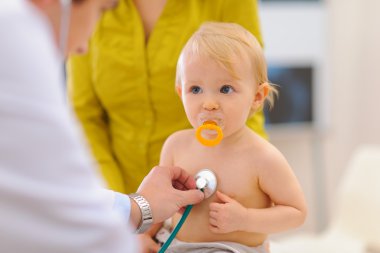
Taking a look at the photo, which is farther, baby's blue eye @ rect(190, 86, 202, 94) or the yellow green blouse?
the yellow green blouse

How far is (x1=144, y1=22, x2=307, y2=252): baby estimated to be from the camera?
1.13 m

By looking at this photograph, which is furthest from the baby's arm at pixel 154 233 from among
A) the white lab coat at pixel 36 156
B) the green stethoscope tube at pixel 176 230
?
the white lab coat at pixel 36 156

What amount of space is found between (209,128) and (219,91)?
2.8 inches

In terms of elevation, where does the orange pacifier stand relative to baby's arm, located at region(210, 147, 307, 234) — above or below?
above

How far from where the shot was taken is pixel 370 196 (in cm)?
243

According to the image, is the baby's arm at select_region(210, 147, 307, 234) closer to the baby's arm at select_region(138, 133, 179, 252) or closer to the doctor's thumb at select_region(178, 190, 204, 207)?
the doctor's thumb at select_region(178, 190, 204, 207)

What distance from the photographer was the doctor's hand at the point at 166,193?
1133 mm

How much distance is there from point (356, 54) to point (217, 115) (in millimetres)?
2829

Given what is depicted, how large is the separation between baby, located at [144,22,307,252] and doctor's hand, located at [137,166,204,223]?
0.13ft

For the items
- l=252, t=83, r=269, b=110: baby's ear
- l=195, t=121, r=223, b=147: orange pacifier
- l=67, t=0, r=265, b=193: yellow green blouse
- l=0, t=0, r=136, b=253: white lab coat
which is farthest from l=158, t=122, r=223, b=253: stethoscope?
l=0, t=0, r=136, b=253: white lab coat

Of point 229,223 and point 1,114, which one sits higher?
point 1,114

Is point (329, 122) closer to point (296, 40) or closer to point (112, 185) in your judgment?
point (296, 40)

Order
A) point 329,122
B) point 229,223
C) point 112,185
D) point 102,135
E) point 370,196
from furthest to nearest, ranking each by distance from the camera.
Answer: point 329,122
point 370,196
point 102,135
point 112,185
point 229,223

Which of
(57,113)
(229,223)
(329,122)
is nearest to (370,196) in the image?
(329,122)
